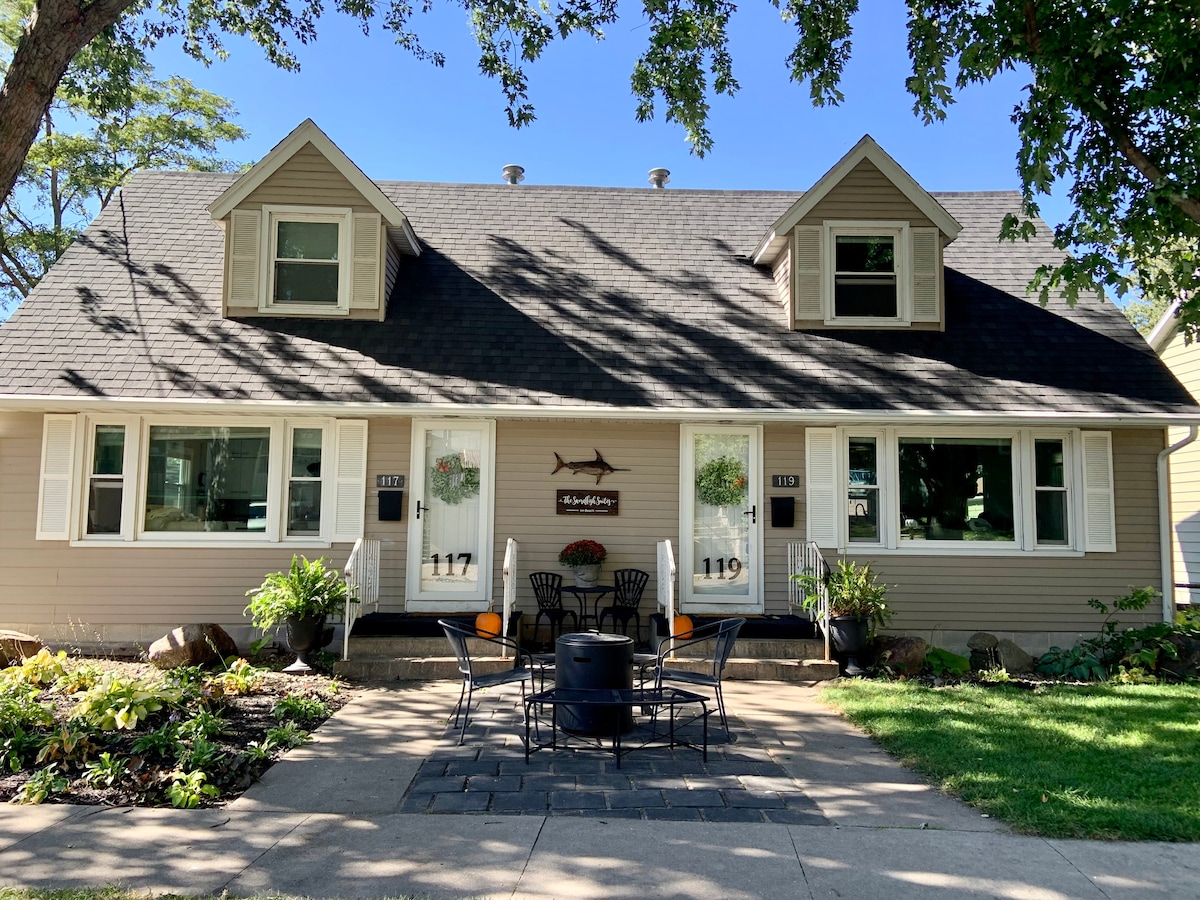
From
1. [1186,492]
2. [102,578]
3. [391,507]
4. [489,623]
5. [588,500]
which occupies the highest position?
[1186,492]

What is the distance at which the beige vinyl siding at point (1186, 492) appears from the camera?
13.1 m

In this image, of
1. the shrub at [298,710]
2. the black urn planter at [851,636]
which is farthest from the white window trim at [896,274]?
the shrub at [298,710]

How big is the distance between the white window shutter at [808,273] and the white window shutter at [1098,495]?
358 centimetres

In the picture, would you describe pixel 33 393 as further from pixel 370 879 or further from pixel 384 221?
pixel 370 879

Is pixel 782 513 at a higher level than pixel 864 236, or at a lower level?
lower

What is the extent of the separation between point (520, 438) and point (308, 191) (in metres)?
4.37

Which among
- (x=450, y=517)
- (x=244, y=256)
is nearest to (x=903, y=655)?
(x=450, y=517)

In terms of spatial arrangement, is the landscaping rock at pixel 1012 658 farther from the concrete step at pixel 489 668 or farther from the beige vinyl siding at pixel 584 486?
the beige vinyl siding at pixel 584 486

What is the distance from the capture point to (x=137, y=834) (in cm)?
460

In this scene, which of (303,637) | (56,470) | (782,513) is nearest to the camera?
(303,637)

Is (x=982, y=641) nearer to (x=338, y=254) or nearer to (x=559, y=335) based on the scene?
(x=559, y=335)

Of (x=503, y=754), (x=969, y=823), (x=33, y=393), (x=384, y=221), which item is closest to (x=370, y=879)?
Answer: (x=503, y=754)

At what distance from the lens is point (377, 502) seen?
33.1 feet

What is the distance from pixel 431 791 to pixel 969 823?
3.21 metres
